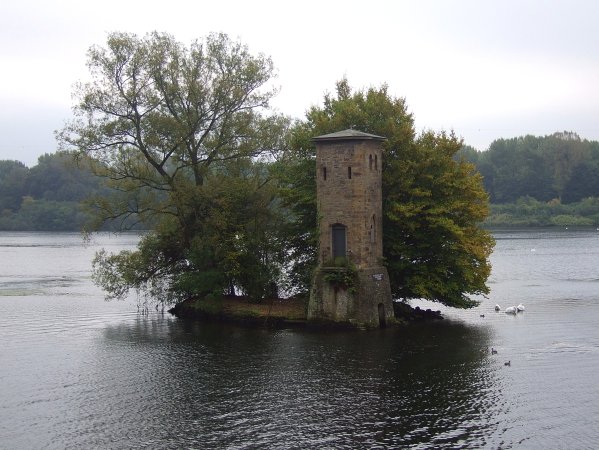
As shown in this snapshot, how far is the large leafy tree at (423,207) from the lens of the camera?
41812 millimetres

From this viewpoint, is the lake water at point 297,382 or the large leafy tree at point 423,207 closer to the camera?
the lake water at point 297,382

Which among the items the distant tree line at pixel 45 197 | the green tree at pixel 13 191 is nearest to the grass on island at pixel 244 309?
the distant tree line at pixel 45 197

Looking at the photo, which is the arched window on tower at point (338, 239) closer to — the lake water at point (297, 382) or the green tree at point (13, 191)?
the lake water at point (297, 382)

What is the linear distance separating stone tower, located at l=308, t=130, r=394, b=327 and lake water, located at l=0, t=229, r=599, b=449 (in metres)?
1.78

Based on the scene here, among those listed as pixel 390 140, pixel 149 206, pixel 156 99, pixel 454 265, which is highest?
pixel 156 99

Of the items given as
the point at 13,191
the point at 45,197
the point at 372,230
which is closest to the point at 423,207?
the point at 372,230

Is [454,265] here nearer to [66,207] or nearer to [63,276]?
[63,276]

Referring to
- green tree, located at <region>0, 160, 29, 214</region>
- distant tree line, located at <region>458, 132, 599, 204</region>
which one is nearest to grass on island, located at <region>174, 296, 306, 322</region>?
distant tree line, located at <region>458, 132, 599, 204</region>

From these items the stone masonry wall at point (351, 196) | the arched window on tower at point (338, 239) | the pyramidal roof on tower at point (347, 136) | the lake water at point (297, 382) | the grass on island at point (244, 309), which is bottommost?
→ the lake water at point (297, 382)

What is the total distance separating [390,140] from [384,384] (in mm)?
17205

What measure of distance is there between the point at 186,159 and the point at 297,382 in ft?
73.4

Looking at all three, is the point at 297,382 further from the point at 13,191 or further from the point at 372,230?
the point at 13,191

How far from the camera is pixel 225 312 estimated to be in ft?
146

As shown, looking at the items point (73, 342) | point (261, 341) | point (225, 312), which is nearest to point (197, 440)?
point (261, 341)
